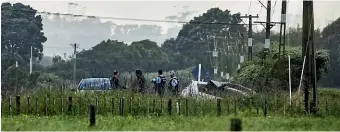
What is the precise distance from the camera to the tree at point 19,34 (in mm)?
50625

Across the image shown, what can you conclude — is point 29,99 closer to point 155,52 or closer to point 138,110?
point 138,110

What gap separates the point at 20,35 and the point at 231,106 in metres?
38.4

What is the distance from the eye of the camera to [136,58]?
6712 cm

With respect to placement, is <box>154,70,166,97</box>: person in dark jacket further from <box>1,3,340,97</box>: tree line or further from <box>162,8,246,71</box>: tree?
<box>162,8,246,71</box>: tree

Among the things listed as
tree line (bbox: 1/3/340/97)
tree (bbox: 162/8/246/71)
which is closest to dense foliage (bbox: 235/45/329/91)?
tree line (bbox: 1/3/340/97)

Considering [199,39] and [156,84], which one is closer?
[156,84]

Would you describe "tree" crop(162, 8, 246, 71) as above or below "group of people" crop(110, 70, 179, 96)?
above

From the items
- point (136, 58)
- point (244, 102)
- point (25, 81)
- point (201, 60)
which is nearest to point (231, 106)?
point (244, 102)

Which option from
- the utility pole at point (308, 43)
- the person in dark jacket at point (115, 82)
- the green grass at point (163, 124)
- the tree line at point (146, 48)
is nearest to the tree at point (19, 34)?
the tree line at point (146, 48)

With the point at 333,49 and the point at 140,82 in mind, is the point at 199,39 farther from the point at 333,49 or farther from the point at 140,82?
the point at 140,82

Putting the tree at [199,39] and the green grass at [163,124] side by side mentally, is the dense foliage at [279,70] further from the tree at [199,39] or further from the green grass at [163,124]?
the tree at [199,39]

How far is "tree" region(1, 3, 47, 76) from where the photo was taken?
50.6 meters

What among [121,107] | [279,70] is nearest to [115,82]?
[121,107]

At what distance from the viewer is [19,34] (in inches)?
2080
